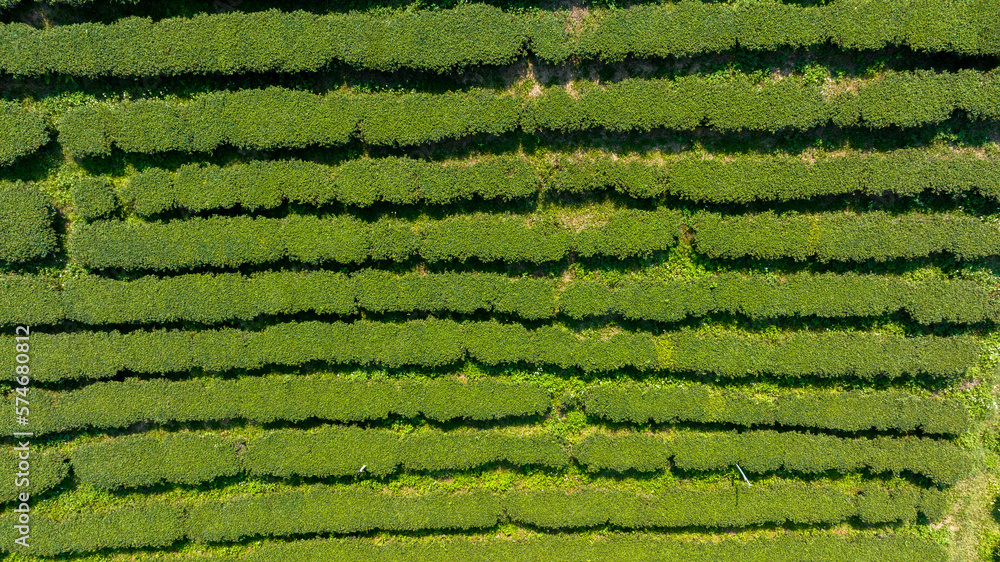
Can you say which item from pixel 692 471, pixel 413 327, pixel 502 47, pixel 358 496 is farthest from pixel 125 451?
pixel 692 471

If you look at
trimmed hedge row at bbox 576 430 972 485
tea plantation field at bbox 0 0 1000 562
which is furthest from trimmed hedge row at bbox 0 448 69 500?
trimmed hedge row at bbox 576 430 972 485

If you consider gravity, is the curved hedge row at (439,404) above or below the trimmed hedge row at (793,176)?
below

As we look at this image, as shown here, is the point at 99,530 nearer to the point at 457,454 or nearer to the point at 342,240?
the point at 457,454

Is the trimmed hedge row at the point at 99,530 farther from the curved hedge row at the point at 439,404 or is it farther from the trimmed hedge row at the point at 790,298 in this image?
the trimmed hedge row at the point at 790,298

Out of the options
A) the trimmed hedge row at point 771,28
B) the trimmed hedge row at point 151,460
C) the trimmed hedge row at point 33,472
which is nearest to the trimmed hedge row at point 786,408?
the trimmed hedge row at point 771,28

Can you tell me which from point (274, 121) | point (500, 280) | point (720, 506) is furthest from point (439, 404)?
point (274, 121)

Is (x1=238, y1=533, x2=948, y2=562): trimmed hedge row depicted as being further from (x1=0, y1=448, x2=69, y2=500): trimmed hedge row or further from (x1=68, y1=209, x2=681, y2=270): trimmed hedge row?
(x1=68, y1=209, x2=681, y2=270): trimmed hedge row

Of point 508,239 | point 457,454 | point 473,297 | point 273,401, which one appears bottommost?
point 457,454
